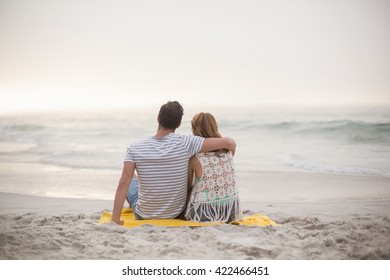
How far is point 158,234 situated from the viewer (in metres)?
3.12

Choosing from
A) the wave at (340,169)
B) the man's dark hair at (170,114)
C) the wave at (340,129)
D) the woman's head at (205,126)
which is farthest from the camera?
the wave at (340,129)

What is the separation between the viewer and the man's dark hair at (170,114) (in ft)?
10.7

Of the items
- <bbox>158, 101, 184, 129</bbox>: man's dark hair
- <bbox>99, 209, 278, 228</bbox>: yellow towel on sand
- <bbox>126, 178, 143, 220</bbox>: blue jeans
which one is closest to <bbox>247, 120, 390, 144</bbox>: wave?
<bbox>99, 209, 278, 228</bbox>: yellow towel on sand

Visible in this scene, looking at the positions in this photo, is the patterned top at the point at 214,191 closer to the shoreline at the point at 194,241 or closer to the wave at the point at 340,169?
the shoreline at the point at 194,241

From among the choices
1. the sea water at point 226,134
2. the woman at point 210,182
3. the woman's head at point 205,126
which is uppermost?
the woman's head at point 205,126

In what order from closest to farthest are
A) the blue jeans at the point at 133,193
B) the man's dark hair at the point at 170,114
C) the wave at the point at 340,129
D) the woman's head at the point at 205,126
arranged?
1. the man's dark hair at the point at 170,114
2. the woman's head at the point at 205,126
3. the blue jeans at the point at 133,193
4. the wave at the point at 340,129

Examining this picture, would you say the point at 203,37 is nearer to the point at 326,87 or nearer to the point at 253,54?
the point at 253,54

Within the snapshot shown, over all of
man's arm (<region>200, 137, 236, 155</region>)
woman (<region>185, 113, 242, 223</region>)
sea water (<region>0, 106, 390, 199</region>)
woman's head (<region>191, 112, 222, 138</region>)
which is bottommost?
sea water (<region>0, 106, 390, 199</region>)

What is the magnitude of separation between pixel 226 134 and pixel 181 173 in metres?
13.4

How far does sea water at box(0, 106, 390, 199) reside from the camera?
22.6 ft

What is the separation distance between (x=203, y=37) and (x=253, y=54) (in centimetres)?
553

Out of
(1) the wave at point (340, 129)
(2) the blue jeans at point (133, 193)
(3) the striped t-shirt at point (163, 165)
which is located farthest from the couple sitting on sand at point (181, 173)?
(1) the wave at point (340, 129)

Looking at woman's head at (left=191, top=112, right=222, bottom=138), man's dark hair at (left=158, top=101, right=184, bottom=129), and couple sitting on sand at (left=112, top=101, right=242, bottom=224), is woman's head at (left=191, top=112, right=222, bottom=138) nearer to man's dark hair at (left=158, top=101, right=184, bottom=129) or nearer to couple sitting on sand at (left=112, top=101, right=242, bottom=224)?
couple sitting on sand at (left=112, top=101, right=242, bottom=224)

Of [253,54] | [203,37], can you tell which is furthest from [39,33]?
[253,54]
